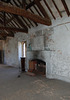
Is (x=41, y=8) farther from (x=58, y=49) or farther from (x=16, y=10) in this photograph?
(x=58, y=49)

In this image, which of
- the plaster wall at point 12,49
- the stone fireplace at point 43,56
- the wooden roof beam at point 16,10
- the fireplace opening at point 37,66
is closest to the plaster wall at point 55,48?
the stone fireplace at point 43,56

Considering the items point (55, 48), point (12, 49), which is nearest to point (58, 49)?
point (55, 48)

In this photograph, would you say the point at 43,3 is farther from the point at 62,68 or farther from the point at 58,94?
the point at 58,94

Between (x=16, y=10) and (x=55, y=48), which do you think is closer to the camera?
(x=16, y=10)

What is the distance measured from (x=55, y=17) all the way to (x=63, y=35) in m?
1.06

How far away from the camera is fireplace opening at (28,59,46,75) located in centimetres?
579

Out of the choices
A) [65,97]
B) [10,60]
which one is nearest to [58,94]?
[65,97]

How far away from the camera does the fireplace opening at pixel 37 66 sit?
5.79 m

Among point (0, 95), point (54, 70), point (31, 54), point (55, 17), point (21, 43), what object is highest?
point (55, 17)

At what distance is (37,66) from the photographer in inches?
242

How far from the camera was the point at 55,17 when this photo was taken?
474cm

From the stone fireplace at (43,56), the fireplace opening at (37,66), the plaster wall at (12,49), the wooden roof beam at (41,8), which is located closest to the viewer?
the wooden roof beam at (41,8)

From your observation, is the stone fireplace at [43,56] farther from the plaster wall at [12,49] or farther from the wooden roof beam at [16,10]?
the wooden roof beam at [16,10]

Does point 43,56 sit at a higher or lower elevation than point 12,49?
lower
